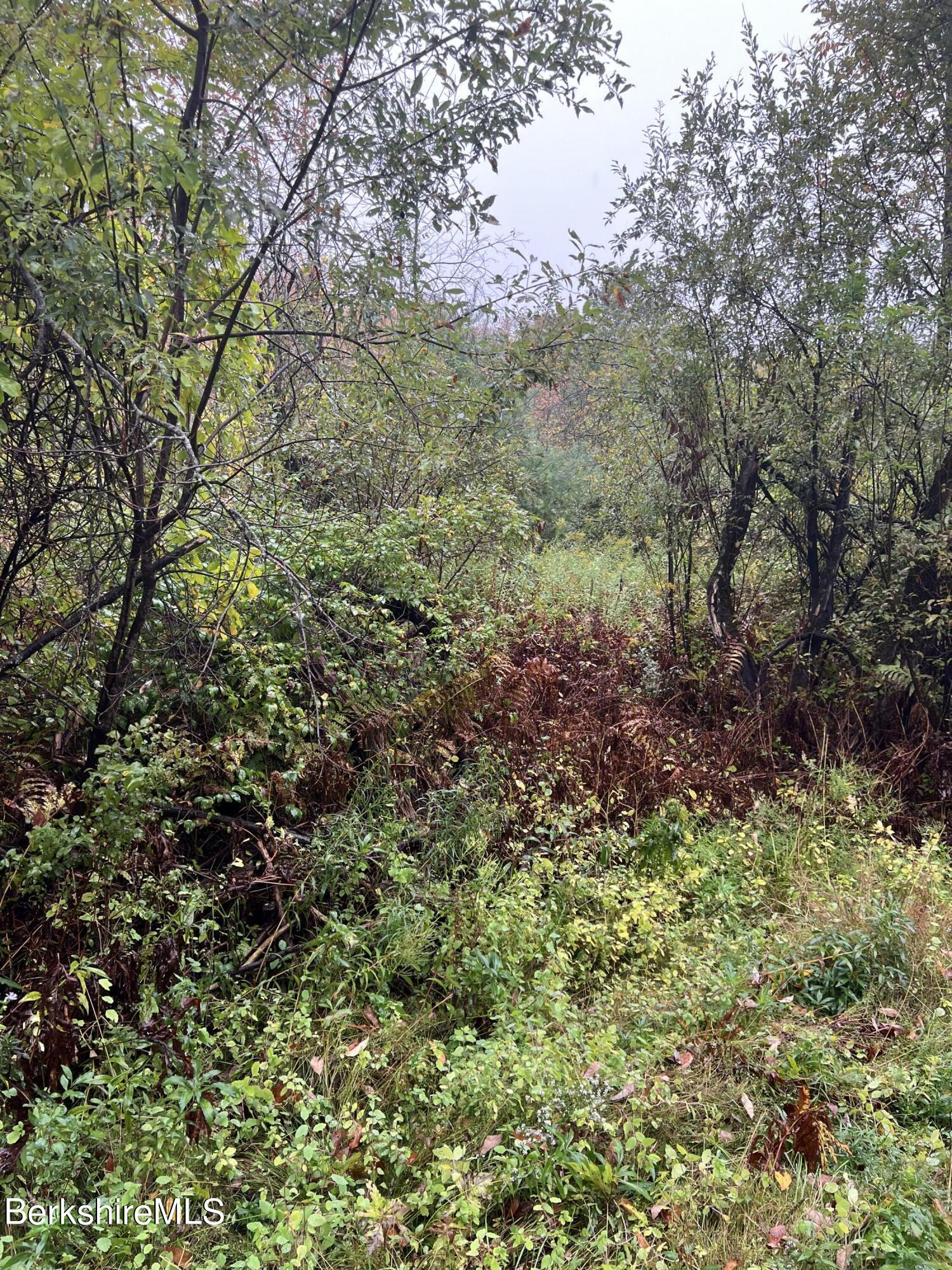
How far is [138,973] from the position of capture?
246 cm

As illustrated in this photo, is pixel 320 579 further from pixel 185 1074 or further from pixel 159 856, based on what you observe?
pixel 185 1074

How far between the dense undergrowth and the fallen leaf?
20 mm

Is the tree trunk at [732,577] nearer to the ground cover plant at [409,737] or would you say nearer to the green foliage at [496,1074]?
the ground cover plant at [409,737]

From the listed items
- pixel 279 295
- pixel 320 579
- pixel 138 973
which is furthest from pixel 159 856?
pixel 279 295

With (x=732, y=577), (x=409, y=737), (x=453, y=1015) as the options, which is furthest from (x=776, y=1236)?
(x=732, y=577)

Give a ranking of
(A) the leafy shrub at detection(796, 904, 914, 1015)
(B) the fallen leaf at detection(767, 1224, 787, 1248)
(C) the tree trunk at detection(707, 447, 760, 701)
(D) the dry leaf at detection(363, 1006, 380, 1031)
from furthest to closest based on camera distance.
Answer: (C) the tree trunk at detection(707, 447, 760, 701)
(A) the leafy shrub at detection(796, 904, 914, 1015)
(D) the dry leaf at detection(363, 1006, 380, 1031)
(B) the fallen leaf at detection(767, 1224, 787, 1248)

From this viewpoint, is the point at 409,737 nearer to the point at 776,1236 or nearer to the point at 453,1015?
the point at 453,1015

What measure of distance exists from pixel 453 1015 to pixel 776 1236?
3.94ft

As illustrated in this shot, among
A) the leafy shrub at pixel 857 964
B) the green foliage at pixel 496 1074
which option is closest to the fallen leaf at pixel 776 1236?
the green foliage at pixel 496 1074

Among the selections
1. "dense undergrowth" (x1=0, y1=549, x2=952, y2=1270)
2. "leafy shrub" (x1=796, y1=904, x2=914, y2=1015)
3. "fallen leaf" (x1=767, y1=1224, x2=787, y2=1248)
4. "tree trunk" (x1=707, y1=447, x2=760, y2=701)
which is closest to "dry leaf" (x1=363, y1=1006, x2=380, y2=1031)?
"dense undergrowth" (x1=0, y1=549, x2=952, y2=1270)

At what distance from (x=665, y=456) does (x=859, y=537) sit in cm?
161

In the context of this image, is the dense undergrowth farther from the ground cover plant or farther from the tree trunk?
the tree trunk

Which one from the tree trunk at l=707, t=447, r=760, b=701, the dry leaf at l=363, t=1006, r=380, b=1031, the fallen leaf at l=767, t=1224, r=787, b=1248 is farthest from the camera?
the tree trunk at l=707, t=447, r=760, b=701

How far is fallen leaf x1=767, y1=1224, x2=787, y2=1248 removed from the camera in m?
1.87
